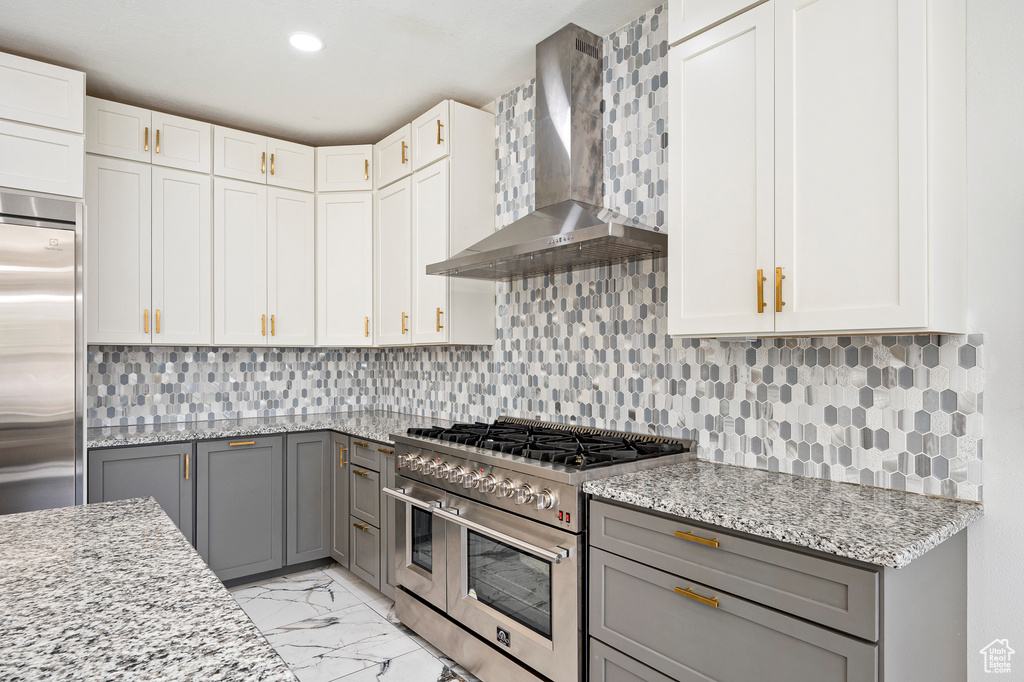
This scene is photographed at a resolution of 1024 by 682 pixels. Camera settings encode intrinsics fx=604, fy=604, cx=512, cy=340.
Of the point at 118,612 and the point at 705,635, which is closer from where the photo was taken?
the point at 118,612

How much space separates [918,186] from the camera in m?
1.46

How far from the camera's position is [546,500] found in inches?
79.4

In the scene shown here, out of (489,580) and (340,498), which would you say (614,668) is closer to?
(489,580)

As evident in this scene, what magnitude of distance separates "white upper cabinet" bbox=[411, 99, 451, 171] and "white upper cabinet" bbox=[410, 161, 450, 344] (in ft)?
0.20

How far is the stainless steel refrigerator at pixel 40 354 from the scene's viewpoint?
254cm

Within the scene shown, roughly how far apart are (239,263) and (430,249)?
1.22m

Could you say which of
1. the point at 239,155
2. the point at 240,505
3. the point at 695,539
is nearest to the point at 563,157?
the point at 695,539

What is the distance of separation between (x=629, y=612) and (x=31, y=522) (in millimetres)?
1603

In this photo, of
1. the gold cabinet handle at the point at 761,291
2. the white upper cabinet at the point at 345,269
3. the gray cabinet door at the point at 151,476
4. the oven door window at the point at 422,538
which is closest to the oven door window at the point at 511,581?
the oven door window at the point at 422,538

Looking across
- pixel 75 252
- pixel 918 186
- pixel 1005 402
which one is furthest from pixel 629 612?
pixel 75 252

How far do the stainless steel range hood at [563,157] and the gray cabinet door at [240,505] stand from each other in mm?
1624

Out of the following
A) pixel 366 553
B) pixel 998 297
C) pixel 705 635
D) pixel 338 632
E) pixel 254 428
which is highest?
pixel 998 297

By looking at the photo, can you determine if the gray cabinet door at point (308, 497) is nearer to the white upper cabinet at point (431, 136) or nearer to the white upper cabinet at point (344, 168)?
the white upper cabinet at point (344, 168)

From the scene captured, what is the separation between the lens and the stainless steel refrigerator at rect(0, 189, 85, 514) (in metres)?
2.54
